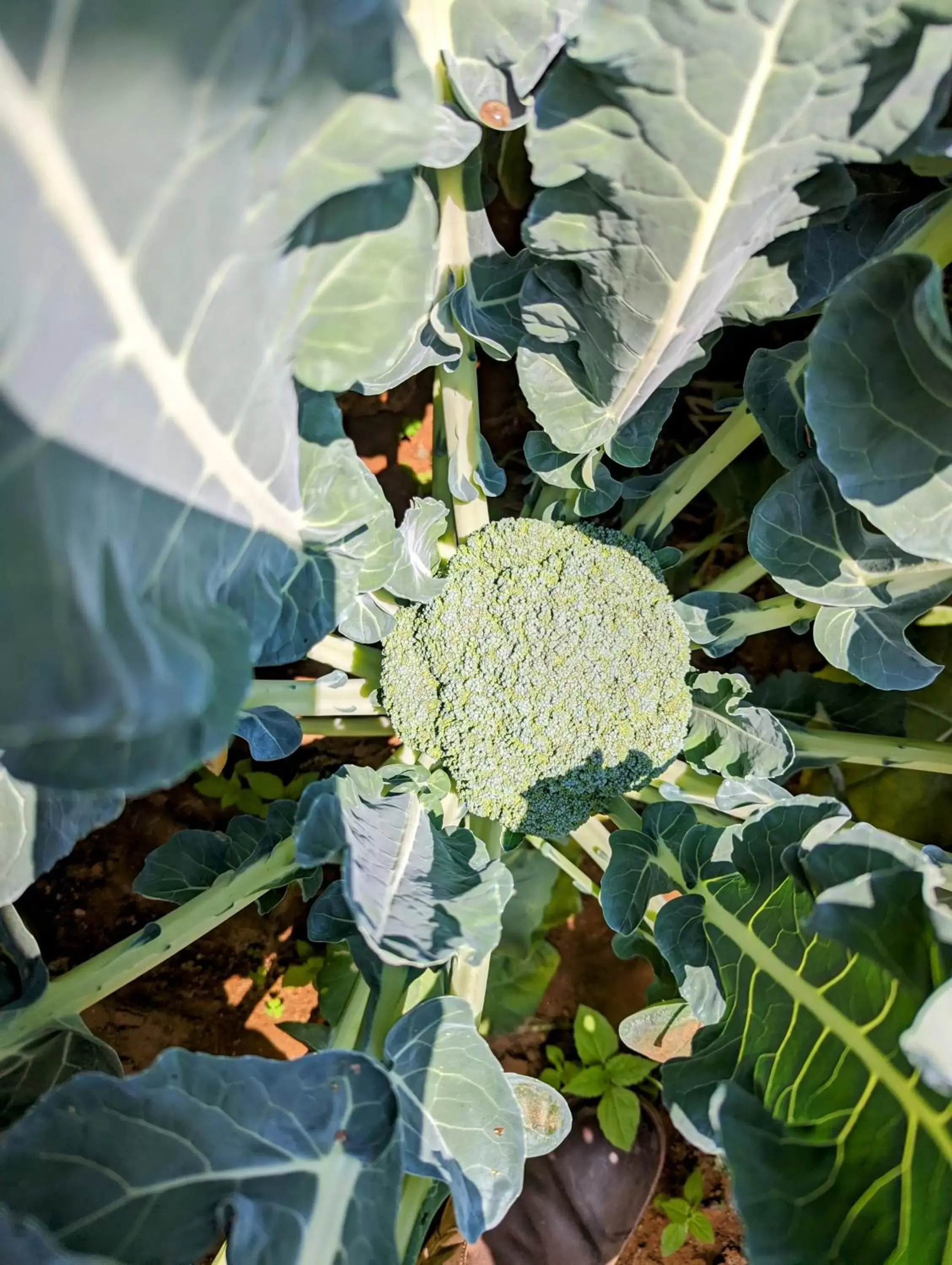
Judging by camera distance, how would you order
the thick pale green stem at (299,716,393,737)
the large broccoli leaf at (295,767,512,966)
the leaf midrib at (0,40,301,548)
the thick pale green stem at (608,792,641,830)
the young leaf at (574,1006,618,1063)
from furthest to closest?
the young leaf at (574,1006,618,1063) < the thick pale green stem at (299,716,393,737) < the thick pale green stem at (608,792,641,830) < the large broccoli leaf at (295,767,512,966) < the leaf midrib at (0,40,301,548)

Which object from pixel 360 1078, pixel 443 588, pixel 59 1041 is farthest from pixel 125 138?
pixel 59 1041

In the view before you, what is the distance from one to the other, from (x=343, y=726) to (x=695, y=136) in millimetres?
1049

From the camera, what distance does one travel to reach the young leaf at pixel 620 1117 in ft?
5.51

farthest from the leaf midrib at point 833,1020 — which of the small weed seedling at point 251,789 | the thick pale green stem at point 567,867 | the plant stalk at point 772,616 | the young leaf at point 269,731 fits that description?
the small weed seedling at point 251,789

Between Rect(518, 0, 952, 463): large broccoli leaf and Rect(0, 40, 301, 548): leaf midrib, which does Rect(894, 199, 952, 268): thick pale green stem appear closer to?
Rect(518, 0, 952, 463): large broccoli leaf

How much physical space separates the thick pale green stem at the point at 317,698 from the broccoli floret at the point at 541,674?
11 cm

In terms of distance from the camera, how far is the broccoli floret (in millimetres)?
1236

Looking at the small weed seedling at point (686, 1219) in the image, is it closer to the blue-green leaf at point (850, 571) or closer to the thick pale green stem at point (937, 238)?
the blue-green leaf at point (850, 571)

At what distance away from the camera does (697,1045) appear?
1.08 meters

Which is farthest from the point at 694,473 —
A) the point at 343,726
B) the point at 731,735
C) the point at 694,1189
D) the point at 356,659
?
the point at 694,1189

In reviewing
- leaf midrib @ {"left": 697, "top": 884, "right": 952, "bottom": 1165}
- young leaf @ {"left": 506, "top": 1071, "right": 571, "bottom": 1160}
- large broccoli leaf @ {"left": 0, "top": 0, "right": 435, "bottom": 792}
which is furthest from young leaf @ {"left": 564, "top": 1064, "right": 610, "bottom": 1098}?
large broccoli leaf @ {"left": 0, "top": 0, "right": 435, "bottom": 792}

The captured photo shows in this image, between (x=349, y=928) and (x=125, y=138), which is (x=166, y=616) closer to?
(x=125, y=138)

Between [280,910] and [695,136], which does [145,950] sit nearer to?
[280,910]

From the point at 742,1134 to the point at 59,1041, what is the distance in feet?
2.89
